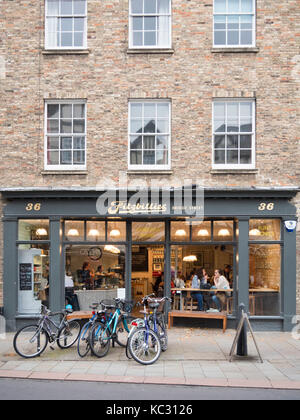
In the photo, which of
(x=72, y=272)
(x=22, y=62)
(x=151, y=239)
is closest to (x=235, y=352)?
(x=151, y=239)

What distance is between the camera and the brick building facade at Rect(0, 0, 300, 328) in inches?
528

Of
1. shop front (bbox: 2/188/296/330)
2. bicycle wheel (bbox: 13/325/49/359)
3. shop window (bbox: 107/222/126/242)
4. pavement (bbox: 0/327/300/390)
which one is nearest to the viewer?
pavement (bbox: 0/327/300/390)

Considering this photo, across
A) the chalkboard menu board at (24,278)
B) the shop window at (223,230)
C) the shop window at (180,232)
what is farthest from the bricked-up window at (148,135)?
the chalkboard menu board at (24,278)

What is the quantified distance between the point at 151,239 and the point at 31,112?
5.32 m

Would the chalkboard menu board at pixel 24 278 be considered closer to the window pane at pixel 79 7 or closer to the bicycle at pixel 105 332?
Answer: the bicycle at pixel 105 332

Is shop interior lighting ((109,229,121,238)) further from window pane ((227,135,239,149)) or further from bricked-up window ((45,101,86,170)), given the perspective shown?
window pane ((227,135,239,149))

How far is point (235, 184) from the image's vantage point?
1345 cm

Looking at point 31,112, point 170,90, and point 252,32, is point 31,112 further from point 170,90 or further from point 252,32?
point 252,32

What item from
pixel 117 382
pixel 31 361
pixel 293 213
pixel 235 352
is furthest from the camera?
pixel 293 213

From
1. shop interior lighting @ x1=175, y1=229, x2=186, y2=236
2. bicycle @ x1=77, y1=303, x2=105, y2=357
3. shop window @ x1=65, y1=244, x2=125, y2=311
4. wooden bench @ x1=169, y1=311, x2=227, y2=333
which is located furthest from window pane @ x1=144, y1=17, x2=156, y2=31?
bicycle @ x1=77, y1=303, x2=105, y2=357

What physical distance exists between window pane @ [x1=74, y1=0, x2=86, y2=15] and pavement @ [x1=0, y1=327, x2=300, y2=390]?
9.83 meters

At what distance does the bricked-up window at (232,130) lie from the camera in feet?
44.9

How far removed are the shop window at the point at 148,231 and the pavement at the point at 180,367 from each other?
3506mm

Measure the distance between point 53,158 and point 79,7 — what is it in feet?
15.4
